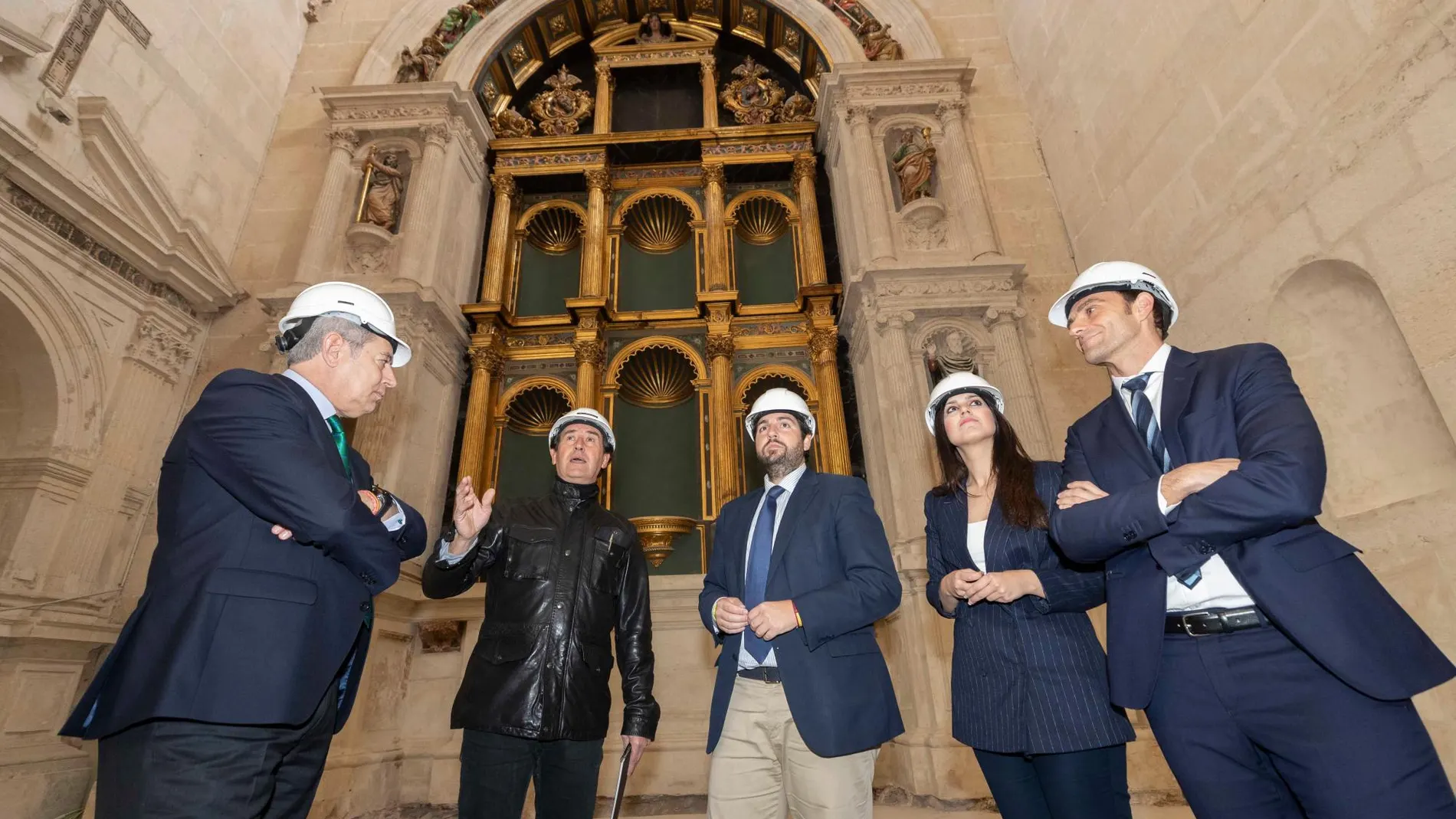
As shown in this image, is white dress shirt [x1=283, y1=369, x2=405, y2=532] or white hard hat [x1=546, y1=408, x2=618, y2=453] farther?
white hard hat [x1=546, y1=408, x2=618, y2=453]

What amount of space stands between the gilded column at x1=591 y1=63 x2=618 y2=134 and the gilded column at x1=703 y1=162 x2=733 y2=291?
1399mm

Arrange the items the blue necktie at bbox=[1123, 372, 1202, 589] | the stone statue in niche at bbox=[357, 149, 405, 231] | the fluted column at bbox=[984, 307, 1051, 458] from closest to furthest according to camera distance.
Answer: the blue necktie at bbox=[1123, 372, 1202, 589] < the fluted column at bbox=[984, 307, 1051, 458] < the stone statue in niche at bbox=[357, 149, 405, 231]

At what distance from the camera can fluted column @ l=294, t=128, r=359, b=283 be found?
6.00 m

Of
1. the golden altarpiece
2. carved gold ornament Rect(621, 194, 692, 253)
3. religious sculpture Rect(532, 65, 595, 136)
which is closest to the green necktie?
the golden altarpiece

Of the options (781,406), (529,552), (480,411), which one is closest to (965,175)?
(781,406)

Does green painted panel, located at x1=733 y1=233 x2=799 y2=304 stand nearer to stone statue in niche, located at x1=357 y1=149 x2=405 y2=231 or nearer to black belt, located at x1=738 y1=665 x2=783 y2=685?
stone statue in niche, located at x1=357 y1=149 x2=405 y2=231

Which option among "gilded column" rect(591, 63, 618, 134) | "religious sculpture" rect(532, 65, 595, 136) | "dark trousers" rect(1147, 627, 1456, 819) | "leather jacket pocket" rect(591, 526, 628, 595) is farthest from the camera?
"religious sculpture" rect(532, 65, 595, 136)

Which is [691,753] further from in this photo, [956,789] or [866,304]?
[866,304]

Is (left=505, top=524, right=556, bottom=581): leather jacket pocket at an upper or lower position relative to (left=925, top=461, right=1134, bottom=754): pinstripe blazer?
upper

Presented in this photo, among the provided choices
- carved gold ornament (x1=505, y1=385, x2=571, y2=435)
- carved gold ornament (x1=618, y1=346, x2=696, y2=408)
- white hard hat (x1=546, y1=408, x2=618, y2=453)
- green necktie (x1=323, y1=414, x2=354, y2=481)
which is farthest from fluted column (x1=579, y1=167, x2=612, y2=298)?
green necktie (x1=323, y1=414, x2=354, y2=481)

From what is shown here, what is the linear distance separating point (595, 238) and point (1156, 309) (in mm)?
6193

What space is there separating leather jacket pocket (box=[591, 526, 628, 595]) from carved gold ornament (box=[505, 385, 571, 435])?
435cm

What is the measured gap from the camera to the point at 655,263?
7.68 m

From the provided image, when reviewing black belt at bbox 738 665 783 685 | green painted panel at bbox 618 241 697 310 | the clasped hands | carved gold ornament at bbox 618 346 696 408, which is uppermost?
green painted panel at bbox 618 241 697 310
